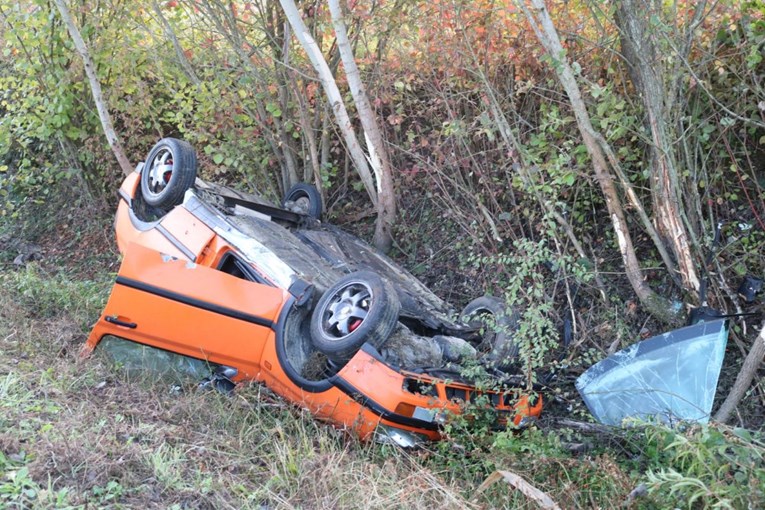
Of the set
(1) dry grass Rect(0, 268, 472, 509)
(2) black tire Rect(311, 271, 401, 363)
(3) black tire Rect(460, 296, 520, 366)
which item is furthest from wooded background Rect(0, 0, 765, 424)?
(1) dry grass Rect(0, 268, 472, 509)

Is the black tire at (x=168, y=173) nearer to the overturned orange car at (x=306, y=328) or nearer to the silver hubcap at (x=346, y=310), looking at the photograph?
the overturned orange car at (x=306, y=328)

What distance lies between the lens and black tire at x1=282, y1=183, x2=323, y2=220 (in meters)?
7.60

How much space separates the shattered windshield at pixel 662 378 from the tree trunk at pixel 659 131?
916 millimetres

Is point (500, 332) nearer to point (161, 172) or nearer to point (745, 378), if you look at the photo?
point (745, 378)

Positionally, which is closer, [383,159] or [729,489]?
[729,489]

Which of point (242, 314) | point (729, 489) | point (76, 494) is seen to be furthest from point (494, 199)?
point (76, 494)

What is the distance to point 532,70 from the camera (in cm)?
724

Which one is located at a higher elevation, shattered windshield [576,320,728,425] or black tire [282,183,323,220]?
black tire [282,183,323,220]

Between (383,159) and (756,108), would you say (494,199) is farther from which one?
(756,108)

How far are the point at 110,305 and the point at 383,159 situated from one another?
10.6 ft

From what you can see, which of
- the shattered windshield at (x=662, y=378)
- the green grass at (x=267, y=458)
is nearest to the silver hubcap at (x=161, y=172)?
the green grass at (x=267, y=458)

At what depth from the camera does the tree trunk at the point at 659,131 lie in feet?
18.7

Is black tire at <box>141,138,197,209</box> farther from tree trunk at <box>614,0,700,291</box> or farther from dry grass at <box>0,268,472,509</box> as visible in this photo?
tree trunk at <box>614,0,700,291</box>

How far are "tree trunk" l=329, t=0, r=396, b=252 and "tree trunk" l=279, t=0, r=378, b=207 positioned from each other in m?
0.15
